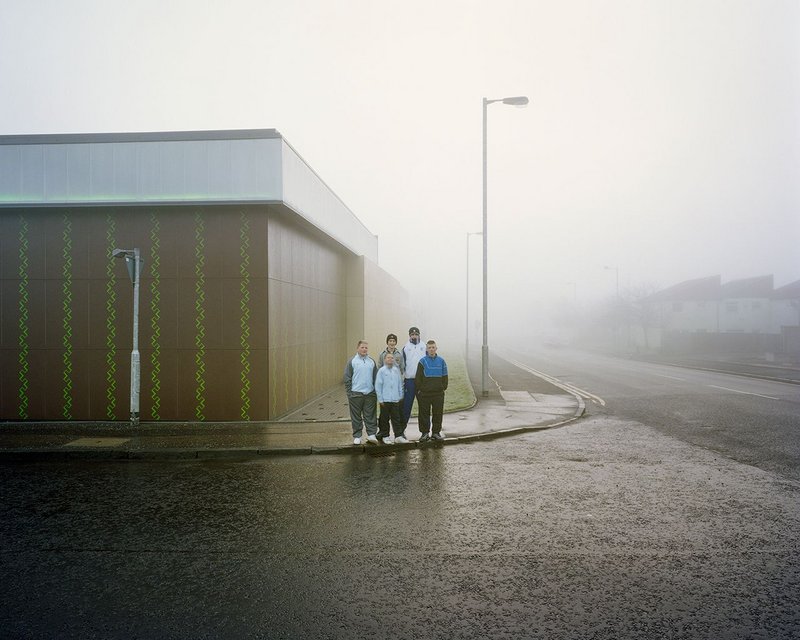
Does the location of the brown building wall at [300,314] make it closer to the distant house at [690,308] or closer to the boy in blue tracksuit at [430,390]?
the boy in blue tracksuit at [430,390]

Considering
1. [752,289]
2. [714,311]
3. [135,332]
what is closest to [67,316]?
[135,332]

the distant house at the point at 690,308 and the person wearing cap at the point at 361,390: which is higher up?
the distant house at the point at 690,308

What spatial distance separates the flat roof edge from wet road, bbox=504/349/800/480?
10357 mm

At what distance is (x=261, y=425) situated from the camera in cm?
1158

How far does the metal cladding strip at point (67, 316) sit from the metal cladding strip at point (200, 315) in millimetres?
2741

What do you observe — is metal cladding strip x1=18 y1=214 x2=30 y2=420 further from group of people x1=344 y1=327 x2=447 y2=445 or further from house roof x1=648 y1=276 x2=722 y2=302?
house roof x1=648 y1=276 x2=722 y2=302

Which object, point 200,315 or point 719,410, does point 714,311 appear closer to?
point 719,410

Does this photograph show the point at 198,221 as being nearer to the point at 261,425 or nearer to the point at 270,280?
the point at 270,280

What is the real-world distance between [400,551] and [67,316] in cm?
1037

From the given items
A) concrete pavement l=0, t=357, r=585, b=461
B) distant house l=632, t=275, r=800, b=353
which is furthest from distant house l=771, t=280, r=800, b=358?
concrete pavement l=0, t=357, r=585, b=461

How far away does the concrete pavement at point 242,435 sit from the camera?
9.09 m

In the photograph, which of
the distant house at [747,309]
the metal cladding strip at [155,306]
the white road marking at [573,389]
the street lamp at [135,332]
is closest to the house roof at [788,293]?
the distant house at [747,309]

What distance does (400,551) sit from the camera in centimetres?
512

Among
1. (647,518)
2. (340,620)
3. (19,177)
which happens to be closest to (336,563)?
(340,620)
